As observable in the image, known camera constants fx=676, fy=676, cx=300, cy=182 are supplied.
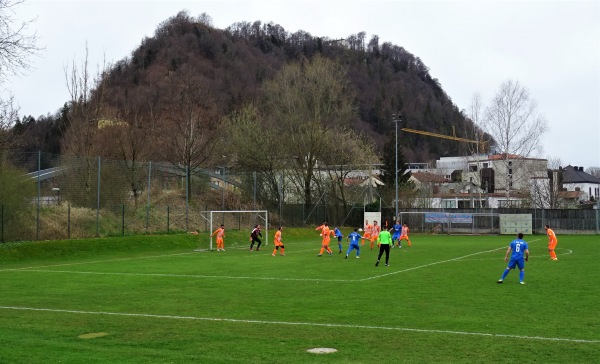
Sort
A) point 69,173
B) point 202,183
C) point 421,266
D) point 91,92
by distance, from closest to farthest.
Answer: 1. point 421,266
2. point 69,173
3. point 91,92
4. point 202,183

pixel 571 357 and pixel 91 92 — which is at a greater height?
pixel 91 92

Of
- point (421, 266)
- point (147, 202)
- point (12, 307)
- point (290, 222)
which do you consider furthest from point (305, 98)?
point (12, 307)

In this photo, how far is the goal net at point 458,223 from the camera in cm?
7225

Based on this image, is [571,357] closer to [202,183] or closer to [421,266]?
[421,266]

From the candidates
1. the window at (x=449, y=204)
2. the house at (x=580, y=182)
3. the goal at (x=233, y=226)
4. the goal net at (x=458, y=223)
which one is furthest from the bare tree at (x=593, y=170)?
the goal at (x=233, y=226)

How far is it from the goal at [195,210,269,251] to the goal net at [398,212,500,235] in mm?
19797

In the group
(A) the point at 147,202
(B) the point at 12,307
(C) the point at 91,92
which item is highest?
(C) the point at 91,92

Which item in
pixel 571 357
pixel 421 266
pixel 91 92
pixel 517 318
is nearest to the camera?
pixel 571 357

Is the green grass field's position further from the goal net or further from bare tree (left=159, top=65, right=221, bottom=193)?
the goal net

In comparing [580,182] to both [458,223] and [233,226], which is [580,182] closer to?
[458,223]

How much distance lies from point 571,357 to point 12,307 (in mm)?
13895

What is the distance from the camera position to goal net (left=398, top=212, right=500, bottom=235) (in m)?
72.2

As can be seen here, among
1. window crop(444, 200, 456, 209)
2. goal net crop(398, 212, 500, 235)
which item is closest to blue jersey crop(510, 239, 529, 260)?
goal net crop(398, 212, 500, 235)

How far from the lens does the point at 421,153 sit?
7712 inches
